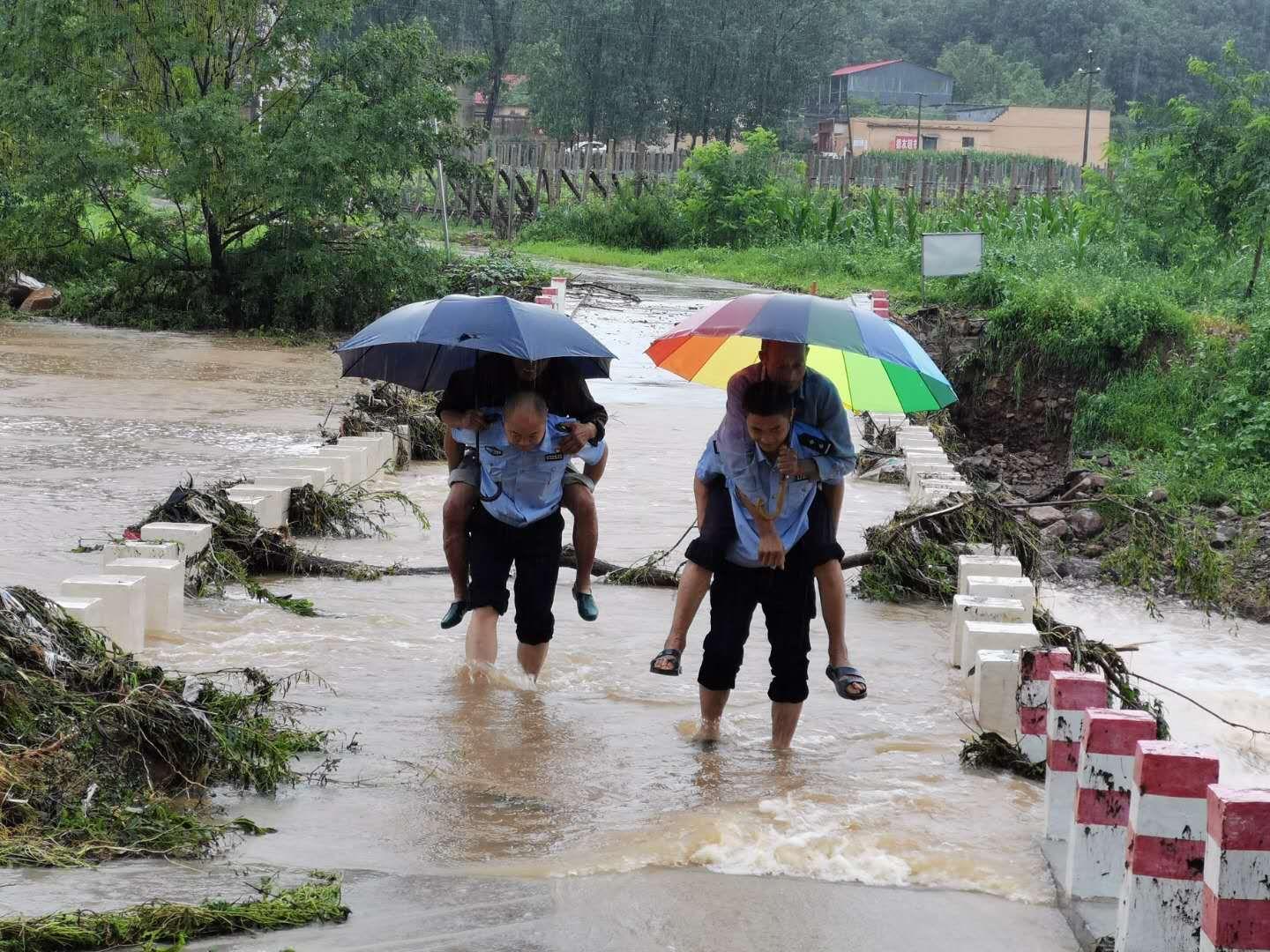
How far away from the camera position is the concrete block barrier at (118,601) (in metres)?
6.60

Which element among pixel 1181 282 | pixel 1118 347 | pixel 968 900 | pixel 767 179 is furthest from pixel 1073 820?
pixel 767 179

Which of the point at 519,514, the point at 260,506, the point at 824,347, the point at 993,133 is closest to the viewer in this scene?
the point at 824,347

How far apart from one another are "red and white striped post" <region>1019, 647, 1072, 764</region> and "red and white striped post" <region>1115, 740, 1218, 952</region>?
1.52 metres

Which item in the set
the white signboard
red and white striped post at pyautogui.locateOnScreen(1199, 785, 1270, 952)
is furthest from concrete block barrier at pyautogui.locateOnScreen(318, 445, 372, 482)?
the white signboard

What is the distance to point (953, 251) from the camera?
20047mm

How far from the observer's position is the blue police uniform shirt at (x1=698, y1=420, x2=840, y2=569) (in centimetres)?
559

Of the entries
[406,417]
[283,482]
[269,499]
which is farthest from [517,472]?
[406,417]

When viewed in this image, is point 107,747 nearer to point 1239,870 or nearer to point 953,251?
point 1239,870

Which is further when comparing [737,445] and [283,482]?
[283,482]

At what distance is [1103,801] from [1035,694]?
134cm

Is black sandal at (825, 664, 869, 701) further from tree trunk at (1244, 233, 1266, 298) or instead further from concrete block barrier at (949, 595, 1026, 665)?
tree trunk at (1244, 233, 1266, 298)

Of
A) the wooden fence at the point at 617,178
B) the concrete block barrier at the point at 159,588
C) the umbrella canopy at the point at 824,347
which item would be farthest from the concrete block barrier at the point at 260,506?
the wooden fence at the point at 617,178

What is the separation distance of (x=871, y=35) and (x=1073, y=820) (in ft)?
334

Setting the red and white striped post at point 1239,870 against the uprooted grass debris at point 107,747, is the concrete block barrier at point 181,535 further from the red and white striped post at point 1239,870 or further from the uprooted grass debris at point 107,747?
the red and white striped post at point 1239,870
